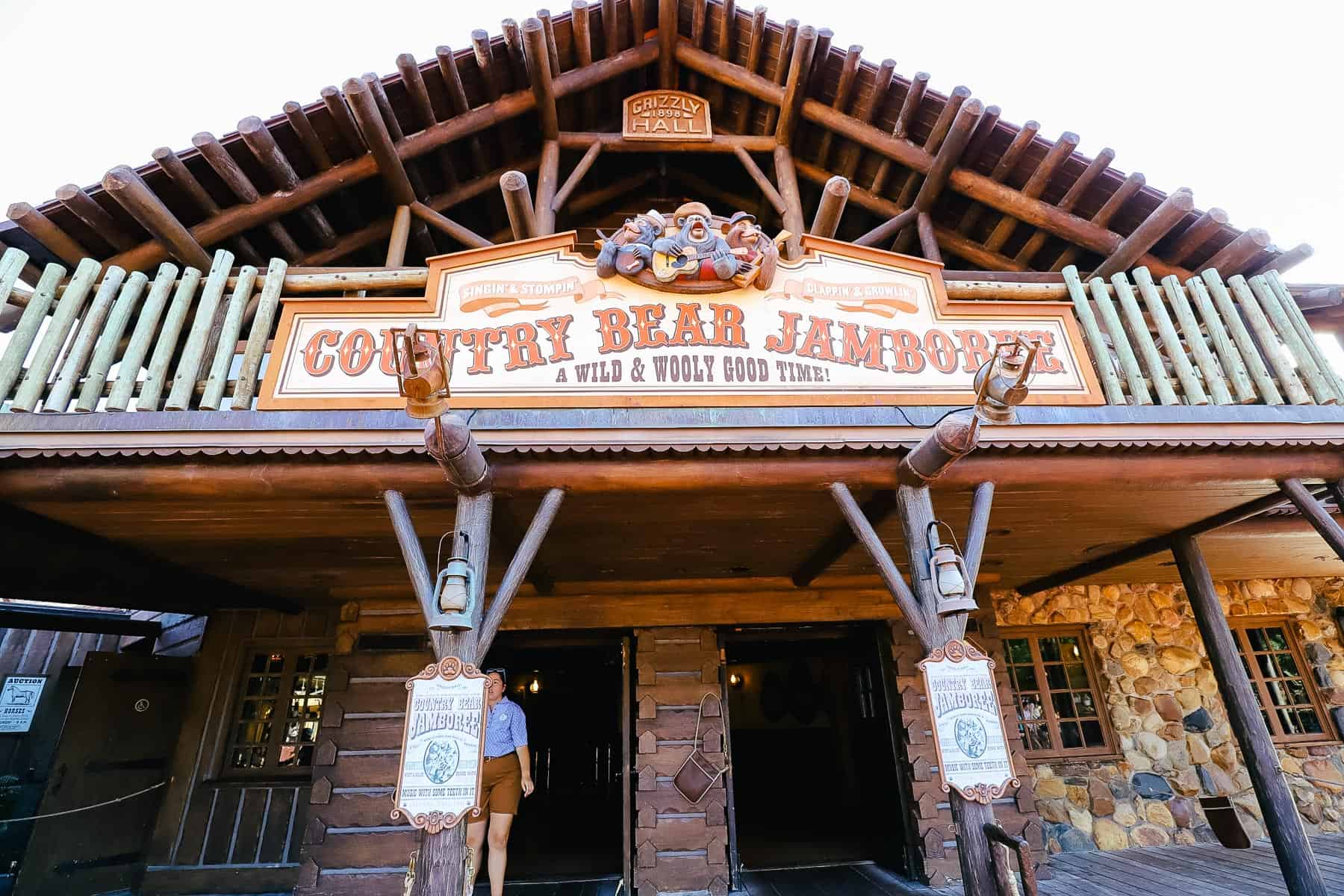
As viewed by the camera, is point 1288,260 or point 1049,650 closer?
point 1288,260

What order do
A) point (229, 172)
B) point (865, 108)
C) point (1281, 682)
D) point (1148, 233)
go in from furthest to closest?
point (1281, 682), point (865, 108), point (1148, 233), point (229, 172)

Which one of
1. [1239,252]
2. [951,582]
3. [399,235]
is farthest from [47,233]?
[1239,252]

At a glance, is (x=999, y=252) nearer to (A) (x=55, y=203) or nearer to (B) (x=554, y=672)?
(A) (x=55, y=203)

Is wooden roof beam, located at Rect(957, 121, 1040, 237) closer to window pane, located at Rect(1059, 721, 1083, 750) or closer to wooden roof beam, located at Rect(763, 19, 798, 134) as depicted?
wooden roof beam, located at Rect(763, 19, 798, 134)

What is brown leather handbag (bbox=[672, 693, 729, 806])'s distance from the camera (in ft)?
20.2

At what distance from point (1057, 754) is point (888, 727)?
81.8 inches

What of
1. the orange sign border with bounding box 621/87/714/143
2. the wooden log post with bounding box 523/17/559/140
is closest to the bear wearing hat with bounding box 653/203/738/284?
the wooden log post with bounding box 523/17/559/140

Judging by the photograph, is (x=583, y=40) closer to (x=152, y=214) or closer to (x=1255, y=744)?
(x=152, y=214)

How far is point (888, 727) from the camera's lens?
22.7 ft

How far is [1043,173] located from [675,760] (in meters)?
6.43

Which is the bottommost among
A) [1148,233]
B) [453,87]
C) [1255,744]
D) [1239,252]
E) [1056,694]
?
[1255,744]

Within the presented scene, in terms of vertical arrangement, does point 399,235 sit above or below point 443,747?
above

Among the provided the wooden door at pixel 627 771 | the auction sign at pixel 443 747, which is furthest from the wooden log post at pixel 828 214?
the auction sign at pixel 443 747

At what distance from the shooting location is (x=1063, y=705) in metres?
7.65
